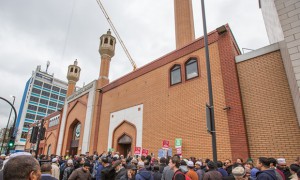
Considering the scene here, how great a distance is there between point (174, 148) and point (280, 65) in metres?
6.98

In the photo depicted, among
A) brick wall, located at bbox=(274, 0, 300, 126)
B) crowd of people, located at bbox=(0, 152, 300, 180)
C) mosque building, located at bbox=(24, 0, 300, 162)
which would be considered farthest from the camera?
mosque building, located at bbox=(24, 0, 300, 162)

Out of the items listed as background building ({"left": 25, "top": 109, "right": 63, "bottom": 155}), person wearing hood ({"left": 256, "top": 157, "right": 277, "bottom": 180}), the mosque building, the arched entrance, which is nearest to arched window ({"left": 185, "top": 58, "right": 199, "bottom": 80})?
the mosque building

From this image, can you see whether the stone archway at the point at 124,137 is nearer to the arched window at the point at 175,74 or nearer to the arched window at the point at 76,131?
the arched window at the point at 175,74

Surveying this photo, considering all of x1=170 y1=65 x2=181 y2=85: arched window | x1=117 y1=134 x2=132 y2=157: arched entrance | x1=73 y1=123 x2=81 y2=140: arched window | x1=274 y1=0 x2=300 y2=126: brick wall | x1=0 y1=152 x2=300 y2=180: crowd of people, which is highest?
x1=170 y1=65 x2=181 y2=85: arched window

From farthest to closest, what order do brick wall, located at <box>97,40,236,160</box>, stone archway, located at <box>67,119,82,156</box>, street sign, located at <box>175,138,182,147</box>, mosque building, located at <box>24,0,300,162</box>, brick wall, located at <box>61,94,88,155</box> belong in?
1. stone archway, located at <box>67,119,82,156</box>
2. brick wall, located at <box>61,94,88,155</box>
3. street sign, located at <box>175,138,182,147</box>
4. brick wall, located at <box>97,40,236,160</box>
5. mosque building, located at <box>24,0,300,162</box>

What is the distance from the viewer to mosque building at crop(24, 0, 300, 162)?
8.28 metres

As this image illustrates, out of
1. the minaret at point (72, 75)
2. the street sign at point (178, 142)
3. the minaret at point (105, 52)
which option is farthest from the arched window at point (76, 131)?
the street sign at point (178, 142)

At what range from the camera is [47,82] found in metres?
69.2

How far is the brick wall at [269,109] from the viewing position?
25.1 feet

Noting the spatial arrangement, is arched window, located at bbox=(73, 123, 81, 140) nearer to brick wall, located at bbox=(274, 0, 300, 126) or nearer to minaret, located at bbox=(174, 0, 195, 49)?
minaret, located at bbox=(174, 0, 195, 49)

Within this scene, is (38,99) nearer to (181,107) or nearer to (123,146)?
(123,146)

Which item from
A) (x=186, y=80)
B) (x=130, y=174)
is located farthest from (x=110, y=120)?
(x=130, y=174)

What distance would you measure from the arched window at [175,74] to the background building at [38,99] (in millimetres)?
58271

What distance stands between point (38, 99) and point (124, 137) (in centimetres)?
6104
